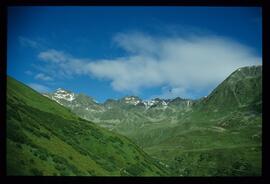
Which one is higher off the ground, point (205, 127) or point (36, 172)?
point (205, 127)

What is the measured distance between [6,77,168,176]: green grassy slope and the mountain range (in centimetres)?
1

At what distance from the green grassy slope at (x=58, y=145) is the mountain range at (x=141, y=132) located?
0.01 metres

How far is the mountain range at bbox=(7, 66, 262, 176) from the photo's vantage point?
23.8ft

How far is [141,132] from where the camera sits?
808 cm

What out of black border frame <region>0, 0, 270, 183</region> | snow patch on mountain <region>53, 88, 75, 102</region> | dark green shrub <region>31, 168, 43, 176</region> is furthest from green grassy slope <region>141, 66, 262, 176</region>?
dark green shrub <region>31, 168, 43, 176</region>

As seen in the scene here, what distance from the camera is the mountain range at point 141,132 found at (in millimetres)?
7254

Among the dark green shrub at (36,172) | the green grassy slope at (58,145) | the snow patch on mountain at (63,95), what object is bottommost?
the dark green shrub at (36,172)

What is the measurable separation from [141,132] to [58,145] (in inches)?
50.3
